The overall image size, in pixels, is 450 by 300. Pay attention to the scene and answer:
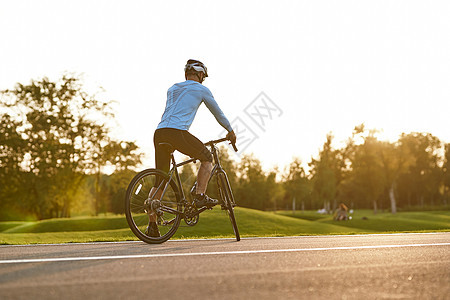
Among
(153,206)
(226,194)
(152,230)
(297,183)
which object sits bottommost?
(152,230)

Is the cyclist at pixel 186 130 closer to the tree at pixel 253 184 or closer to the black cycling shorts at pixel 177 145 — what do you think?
the black cycling shorts at pixel 177 145

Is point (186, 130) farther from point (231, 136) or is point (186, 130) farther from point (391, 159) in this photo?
point (391, 159)

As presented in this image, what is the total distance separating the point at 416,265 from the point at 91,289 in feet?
8.52

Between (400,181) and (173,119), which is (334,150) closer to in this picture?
(400,181)

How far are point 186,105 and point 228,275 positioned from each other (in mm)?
3299

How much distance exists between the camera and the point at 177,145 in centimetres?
613

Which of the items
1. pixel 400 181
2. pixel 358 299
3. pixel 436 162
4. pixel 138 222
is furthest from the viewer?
pixel 400 181

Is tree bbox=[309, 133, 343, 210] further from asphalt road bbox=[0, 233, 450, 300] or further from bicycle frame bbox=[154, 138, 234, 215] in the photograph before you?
asphalt road bbox=[0, 233, 450, 300]

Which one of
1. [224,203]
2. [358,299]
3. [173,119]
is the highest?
[173,119]

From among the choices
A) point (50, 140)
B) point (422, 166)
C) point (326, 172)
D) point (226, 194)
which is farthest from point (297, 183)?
point (226, 194)

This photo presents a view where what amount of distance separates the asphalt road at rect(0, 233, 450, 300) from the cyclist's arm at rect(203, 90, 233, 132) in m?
2.25

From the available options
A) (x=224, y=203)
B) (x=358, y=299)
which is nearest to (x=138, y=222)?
(x=224, y=203)

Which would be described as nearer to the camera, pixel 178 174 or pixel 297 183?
pixel 178 174

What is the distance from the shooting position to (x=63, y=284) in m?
3.02
